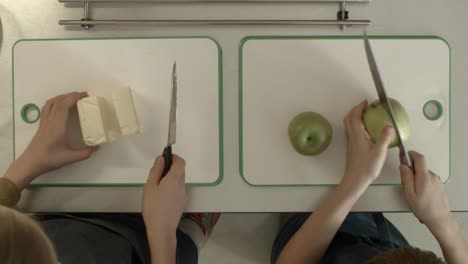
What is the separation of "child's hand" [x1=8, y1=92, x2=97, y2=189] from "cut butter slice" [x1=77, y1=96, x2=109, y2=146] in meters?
0.04

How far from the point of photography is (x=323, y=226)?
2.36 feet

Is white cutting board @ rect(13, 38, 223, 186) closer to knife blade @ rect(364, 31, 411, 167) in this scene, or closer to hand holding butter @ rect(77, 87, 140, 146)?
hand holding butter @ rect(77, 87, 140, 146)

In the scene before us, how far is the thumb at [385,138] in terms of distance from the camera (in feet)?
2.25

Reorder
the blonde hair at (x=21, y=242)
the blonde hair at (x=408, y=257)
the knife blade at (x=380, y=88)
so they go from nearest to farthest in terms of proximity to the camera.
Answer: the blonde hair at (x=21, y=242) → the blonde hair at (x=408, y=257) → the knife blade at (x=380, y=88)

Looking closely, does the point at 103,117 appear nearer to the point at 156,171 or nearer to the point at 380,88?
the point at 156,171

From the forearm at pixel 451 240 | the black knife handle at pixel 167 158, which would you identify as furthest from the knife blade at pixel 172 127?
the forearm at pixel 451 240

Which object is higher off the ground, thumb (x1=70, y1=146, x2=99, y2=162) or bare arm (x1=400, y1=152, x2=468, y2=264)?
thumb (x1=70, y1=146, x2=99, y2=162)

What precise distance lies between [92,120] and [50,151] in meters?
0.11

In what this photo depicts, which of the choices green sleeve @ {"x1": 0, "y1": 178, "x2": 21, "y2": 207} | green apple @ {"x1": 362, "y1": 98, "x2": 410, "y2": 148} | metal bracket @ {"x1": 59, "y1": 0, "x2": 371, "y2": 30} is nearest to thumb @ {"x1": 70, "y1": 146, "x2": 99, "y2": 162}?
green sleeve @ {"x1": 0, "y1": 178, "x2": 21, "y2": 207}

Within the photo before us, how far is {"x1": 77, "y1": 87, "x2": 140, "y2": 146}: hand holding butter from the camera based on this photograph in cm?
69

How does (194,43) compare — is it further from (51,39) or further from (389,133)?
(389,133)

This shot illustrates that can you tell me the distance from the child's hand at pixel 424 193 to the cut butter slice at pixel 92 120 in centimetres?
53

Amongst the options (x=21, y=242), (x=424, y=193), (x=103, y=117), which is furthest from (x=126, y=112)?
Result: (x=424, y=193)

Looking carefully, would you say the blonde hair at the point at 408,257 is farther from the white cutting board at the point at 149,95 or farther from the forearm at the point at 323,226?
the white cutting board at the point at 149,95
